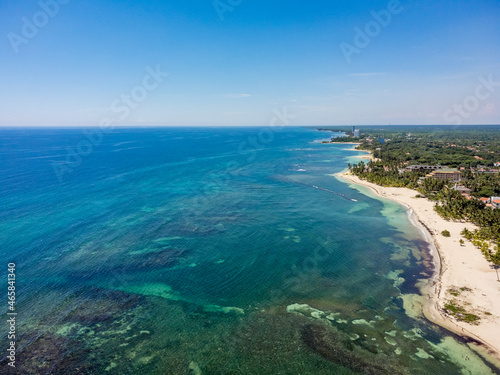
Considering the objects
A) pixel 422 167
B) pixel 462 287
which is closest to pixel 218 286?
pixel 462 287

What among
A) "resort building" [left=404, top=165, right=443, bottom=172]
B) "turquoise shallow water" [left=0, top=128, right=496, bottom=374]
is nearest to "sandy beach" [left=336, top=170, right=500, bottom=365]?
"turquoise shallow water" [left=0, top=128, right=496, bottom=374]

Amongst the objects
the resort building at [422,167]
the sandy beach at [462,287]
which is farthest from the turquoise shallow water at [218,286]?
the resort building at [422,167]

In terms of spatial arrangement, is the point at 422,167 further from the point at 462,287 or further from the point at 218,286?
the point at 218,286

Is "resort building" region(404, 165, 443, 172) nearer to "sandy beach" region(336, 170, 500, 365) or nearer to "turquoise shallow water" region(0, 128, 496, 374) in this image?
"turquoise shallow water" region(0, 128, 496, 374)

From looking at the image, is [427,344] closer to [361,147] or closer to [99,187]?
[99,187]

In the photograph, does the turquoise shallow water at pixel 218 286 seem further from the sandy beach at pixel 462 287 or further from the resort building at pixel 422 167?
the resort building at pixel 422 167
